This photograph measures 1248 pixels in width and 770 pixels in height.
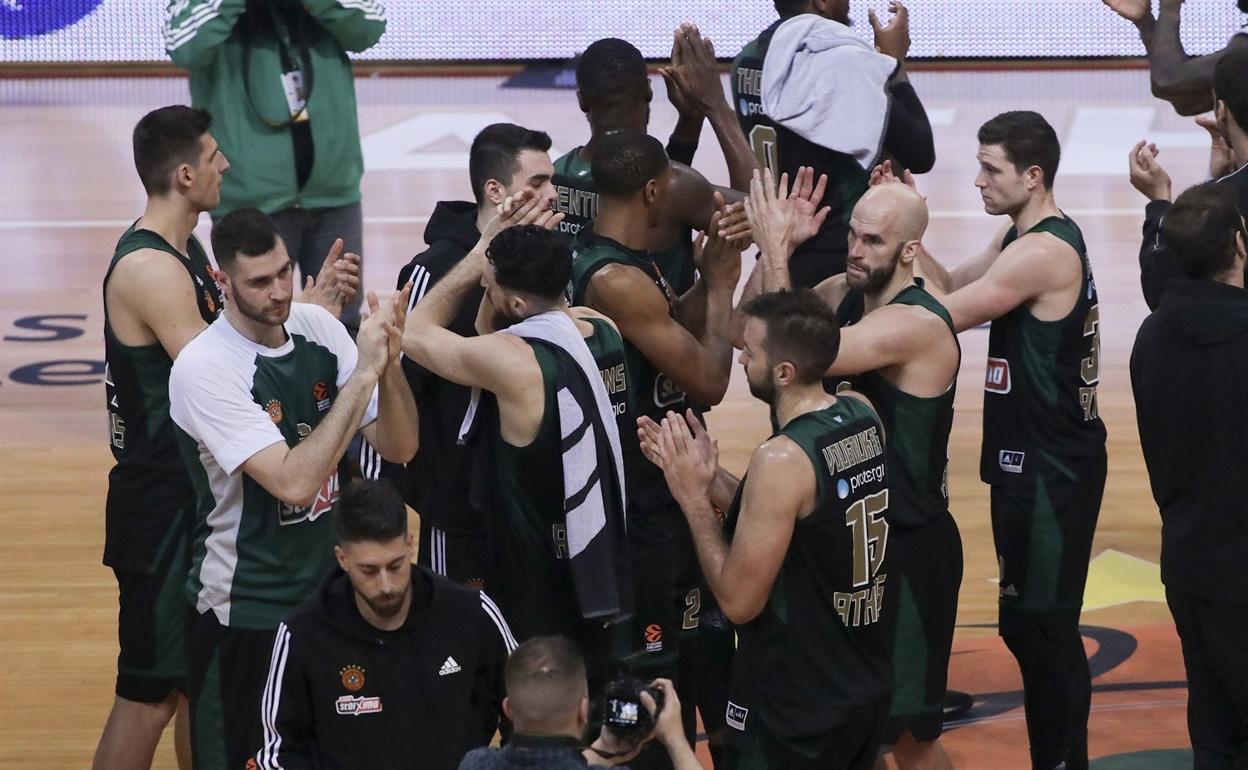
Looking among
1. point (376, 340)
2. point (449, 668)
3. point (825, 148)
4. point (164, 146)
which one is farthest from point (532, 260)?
point (825, 148)

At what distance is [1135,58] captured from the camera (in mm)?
20016

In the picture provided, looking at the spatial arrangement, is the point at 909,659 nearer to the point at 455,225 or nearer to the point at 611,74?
the point at 455,225

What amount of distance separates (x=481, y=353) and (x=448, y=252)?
0.79 m

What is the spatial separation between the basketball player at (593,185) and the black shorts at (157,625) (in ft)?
5.50

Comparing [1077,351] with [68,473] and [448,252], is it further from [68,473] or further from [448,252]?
[68,473]

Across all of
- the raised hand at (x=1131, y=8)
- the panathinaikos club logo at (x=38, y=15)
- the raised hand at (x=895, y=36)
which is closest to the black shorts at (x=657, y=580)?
the raised hand at (x=895, y=36)

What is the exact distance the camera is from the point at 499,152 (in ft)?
17.3

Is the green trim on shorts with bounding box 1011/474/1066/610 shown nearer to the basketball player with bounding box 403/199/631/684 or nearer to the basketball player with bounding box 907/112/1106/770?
the basketball player with bounding box 907/112/1106/770

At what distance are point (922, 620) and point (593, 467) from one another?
1154 millimetres

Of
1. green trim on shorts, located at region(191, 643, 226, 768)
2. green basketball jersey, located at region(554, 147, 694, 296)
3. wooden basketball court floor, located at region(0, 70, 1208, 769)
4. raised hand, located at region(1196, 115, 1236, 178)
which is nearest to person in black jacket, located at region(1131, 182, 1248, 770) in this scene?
raised hand, located at region(1196, 115, 1236, 178)

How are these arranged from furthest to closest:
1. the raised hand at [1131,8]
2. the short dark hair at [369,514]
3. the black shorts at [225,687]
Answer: the raised hand at [1131,8], the black shorts at [225,687], the short dark hair at [369,514]

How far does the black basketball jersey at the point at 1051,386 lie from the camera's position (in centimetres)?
540

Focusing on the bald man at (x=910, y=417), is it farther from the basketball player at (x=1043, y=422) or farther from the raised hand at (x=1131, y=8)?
the raised hand at (x=1131, y=8)

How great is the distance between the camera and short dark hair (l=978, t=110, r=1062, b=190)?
5398 mm
